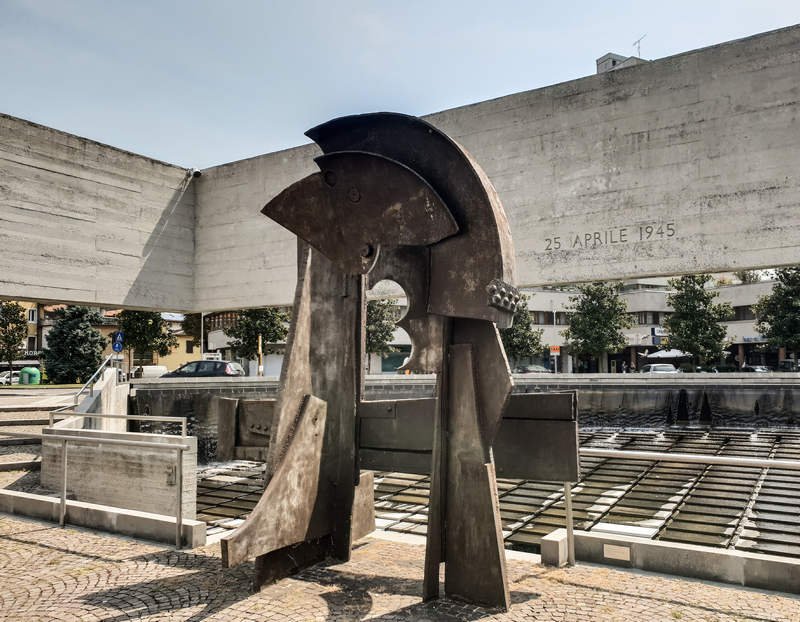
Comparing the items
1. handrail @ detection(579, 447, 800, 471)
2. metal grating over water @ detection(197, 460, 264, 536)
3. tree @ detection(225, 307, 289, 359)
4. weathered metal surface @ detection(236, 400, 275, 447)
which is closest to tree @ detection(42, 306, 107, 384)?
tree @ detection(225, 307, 289, 359)

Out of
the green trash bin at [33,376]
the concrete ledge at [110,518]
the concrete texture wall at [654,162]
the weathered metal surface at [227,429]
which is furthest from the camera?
the green trash bin at [33,376]

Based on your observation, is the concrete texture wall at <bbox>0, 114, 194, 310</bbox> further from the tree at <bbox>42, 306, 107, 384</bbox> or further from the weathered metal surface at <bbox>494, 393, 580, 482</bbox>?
the tree at <bbox>42, 306, 107, 384</bbox>

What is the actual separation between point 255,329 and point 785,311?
27.6 metres

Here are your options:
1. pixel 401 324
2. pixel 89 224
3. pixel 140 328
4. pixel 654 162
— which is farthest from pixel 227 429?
pixel 140 328

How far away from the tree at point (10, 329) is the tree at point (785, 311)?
4690cm

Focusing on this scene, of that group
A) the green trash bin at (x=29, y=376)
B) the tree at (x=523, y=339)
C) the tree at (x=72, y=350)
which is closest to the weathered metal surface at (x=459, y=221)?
the tree at (x=523, y=339)

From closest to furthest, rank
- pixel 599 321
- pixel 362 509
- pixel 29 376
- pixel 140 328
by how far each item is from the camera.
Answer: pixel 362 509 < pixel 140 328 < pixel 29 376 < pixel 599 321

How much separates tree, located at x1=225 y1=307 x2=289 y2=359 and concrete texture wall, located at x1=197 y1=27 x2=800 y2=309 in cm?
2461

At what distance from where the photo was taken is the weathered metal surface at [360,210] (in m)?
3.66

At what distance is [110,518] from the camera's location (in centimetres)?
530

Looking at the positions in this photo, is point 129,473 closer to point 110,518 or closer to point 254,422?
point 110,518

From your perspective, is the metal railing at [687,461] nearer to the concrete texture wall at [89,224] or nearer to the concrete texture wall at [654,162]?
the concrete texture wall at [654,162]

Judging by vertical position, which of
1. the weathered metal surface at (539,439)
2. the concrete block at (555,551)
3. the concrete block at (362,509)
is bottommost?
the concrete block at (555,551)

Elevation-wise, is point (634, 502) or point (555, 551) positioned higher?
point (555, 551)
